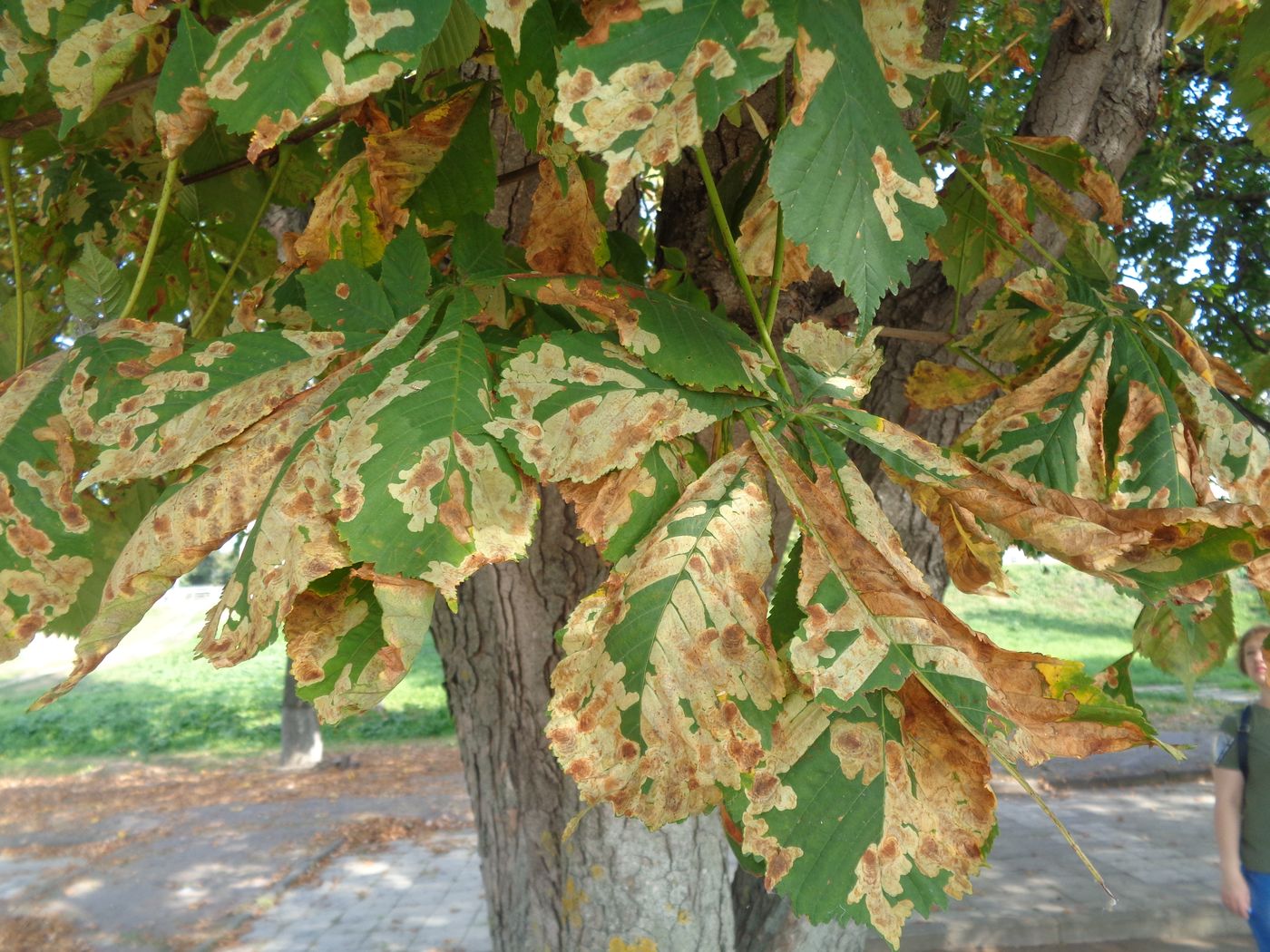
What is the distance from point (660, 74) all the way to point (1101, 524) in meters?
0.51

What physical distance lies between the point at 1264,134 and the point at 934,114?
0.57m

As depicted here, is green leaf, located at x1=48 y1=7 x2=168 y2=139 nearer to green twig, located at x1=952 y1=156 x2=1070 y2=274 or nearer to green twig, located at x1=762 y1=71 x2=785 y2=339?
green twig, located at x1=762 y1=71 x2=785 y2=339

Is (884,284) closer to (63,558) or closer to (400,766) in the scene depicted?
(63,558)

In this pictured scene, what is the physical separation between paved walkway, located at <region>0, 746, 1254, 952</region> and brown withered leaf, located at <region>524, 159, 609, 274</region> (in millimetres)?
5058

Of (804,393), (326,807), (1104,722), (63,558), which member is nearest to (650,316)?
(804,393)

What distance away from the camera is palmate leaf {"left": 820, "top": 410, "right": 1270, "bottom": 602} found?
0.81m

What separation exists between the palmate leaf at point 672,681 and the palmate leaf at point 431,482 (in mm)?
104

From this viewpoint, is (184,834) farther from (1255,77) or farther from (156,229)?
(1255,77)

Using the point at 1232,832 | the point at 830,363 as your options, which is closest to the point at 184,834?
the point at 1232,832

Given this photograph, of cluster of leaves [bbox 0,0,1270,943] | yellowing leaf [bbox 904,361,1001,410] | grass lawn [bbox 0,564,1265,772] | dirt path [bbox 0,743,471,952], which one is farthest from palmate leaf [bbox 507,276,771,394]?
grass lawn [bbox 0,564,1265,772]

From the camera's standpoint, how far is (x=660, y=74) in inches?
29.6

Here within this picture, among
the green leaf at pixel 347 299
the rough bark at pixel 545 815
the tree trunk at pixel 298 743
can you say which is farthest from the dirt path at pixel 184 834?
the green leaf at pixel 347 299

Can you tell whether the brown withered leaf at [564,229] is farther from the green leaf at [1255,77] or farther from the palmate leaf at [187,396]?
the green leaf at [1255,77]

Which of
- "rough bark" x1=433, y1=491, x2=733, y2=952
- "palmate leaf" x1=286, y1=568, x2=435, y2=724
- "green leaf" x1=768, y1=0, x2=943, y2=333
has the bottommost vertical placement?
"rough bark" x1=433, y1=491, x2=733, y2=952
